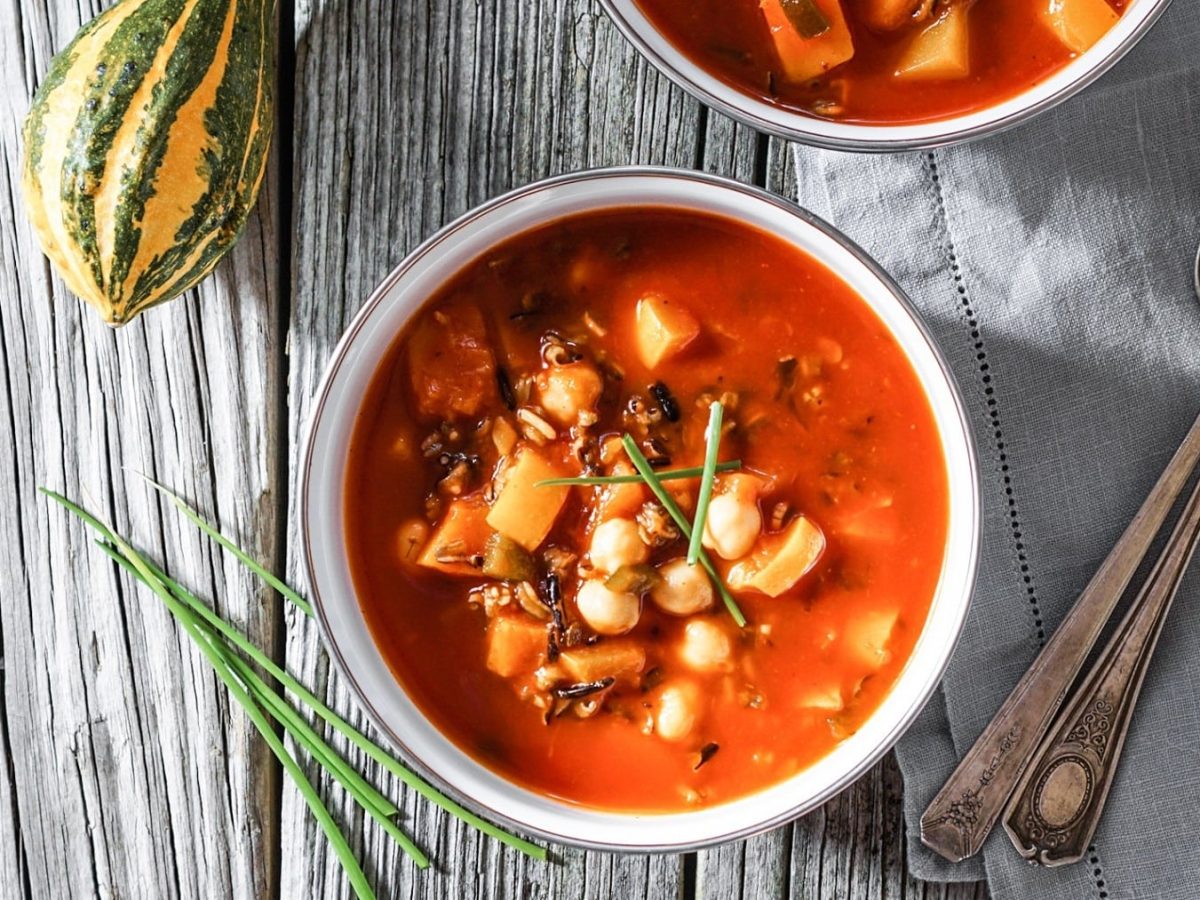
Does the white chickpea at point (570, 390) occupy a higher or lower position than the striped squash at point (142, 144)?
lower

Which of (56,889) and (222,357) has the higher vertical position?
(222,357)

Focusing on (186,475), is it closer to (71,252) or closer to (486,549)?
(71,252)

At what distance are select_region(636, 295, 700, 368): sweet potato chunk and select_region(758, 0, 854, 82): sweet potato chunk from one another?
42 centimetres

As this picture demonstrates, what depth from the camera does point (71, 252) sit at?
2.09 meters

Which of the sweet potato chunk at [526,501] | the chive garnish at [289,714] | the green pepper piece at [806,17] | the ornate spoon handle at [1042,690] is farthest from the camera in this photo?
the chive garnish at [289,714]

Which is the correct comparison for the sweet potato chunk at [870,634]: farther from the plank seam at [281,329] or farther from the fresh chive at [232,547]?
the plank seam at [281,329]

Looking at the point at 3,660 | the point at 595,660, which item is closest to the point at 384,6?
the point at 595,660

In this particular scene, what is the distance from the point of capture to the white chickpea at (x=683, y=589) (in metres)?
2.01

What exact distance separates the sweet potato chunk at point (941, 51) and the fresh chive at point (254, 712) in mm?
1626

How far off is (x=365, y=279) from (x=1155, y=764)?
5.71 feet

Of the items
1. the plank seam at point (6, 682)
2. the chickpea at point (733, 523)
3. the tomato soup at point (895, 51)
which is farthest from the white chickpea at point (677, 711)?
the plank seam at point (6, 682)

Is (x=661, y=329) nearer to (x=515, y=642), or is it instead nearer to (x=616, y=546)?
(x=616, y=546)

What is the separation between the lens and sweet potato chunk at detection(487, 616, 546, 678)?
79.7 inches

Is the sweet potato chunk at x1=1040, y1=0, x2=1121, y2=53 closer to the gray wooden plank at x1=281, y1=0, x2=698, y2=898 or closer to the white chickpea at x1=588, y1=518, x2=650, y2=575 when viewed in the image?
the gray wooden plank at x1=281, y1=0, x2=698, y2=898
